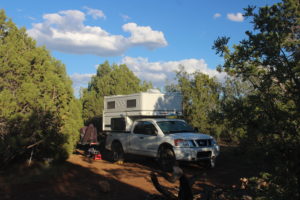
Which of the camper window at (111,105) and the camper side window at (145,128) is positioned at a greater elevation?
the camper window at (111,105)

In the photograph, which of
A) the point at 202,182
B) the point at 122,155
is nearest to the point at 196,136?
the point at 202,182

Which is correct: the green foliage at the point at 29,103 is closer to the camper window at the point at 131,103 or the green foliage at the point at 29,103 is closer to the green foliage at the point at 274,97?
the camper window at the point at 131,103

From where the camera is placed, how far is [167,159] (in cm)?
978

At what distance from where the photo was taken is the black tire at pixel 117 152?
39.5ft

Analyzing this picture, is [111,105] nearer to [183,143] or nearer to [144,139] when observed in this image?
[144,139]

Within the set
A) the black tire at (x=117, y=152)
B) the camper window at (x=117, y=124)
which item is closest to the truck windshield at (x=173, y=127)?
the camper window at (x=117, y=124)

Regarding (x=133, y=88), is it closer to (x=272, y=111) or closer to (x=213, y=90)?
(x=213, y=90)

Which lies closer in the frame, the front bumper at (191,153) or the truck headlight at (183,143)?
the front bumper at (191,153)

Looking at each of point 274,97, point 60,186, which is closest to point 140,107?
point 60,186

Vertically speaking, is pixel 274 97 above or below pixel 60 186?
above

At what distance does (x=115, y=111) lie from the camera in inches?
525

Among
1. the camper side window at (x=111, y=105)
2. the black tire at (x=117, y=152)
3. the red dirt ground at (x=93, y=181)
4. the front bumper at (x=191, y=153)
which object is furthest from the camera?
the camper side window at (x=111, y=105)

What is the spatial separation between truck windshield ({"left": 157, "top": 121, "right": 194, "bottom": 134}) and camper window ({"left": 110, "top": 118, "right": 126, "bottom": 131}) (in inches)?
87.5

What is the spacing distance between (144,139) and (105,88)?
10546 millimetres
